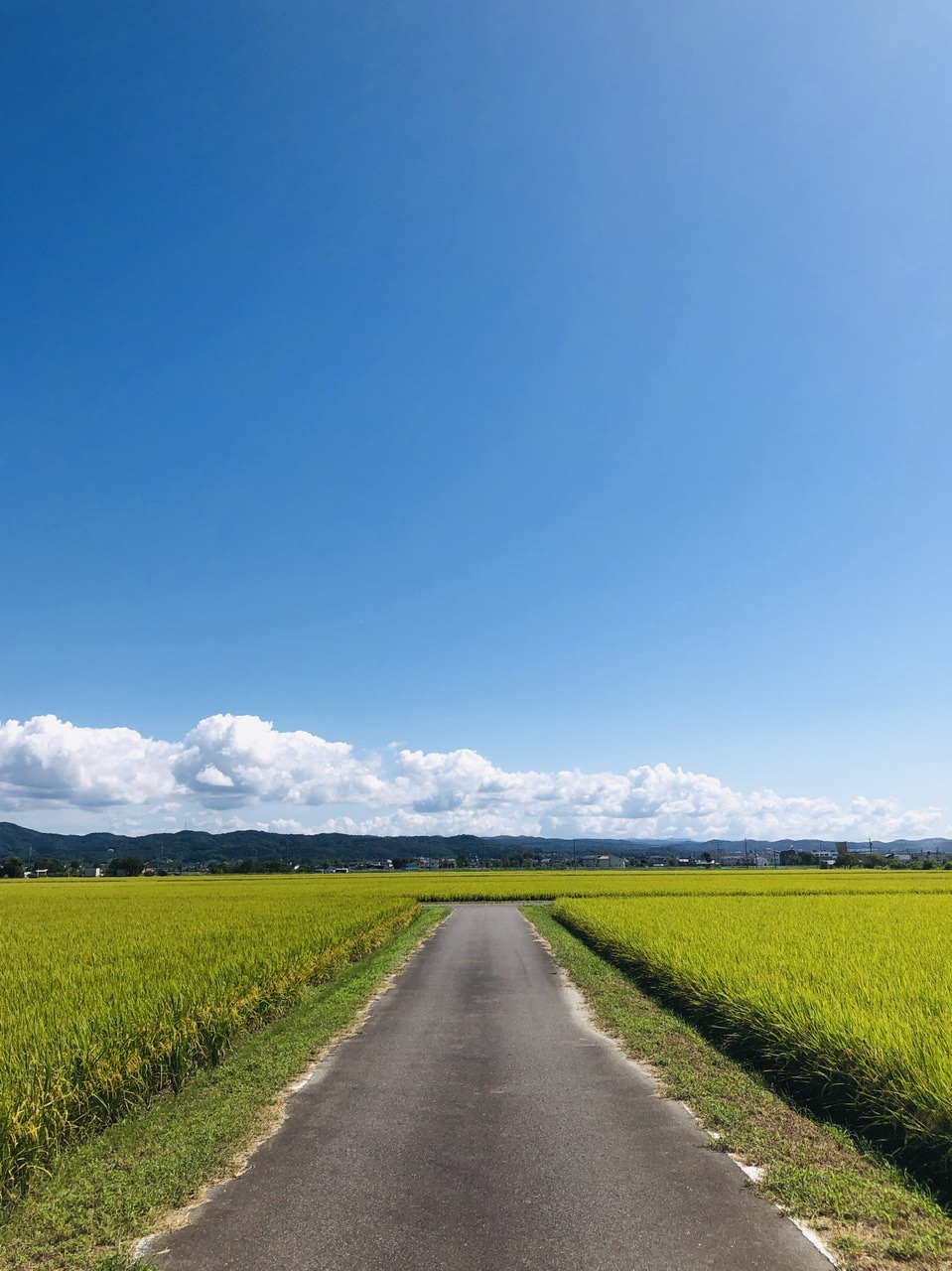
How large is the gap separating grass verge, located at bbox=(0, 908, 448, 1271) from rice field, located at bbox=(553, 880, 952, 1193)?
6289 millimetres

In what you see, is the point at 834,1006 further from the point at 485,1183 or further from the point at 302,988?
the point at 302,988

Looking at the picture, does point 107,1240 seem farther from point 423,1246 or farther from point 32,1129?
point 423,1246

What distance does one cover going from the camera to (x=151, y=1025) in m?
9.04

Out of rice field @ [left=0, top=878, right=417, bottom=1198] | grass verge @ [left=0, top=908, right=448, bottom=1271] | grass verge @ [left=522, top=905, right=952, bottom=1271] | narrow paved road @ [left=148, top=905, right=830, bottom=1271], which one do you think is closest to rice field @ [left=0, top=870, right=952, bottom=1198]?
rice field @ [left=0, top=878, right=417, bottom=1198]

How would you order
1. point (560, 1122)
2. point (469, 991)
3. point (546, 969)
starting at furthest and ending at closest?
1. point (546, 969)
2. point (469, 991)
3. point (560, 1122)

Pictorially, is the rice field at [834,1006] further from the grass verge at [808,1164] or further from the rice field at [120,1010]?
the rice field at [120,1010]

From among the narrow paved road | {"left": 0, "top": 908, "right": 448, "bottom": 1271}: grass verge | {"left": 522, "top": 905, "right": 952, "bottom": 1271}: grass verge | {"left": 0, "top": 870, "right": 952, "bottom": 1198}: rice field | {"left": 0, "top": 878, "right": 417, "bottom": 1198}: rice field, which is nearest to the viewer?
the narrow paved road

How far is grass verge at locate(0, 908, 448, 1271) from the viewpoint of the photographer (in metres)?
5.15

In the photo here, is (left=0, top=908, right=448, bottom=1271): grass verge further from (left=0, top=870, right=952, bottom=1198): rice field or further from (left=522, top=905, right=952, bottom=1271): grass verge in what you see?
(left=522, top=905, right=952, bottom=1271): grass verge

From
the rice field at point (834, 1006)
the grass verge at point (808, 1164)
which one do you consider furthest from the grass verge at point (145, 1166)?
the rice field at point (834, 1006)

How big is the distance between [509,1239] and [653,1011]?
8.92m

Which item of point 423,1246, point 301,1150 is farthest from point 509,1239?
point 301,1150

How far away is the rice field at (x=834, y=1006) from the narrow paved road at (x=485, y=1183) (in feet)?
6.03

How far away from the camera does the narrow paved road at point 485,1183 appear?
485 centimetres
